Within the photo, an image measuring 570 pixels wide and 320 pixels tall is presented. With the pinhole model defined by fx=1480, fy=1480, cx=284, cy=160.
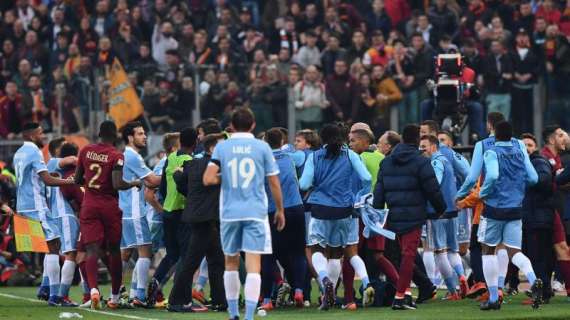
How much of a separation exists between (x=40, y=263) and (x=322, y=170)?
879 cm

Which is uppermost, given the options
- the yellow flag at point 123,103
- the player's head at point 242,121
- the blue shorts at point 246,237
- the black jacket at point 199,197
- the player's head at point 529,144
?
the yellow flag at point 123,103

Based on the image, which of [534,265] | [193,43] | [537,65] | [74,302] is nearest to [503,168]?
[534,265]

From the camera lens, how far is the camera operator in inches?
888

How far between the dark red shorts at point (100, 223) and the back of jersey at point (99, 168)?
5.0 inches

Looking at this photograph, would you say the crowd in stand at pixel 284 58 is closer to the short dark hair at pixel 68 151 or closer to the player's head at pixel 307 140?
the player's head at pixel 307 140

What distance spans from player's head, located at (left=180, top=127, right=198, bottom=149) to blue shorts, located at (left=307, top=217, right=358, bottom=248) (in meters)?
1.69

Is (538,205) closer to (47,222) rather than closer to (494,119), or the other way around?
(494,119)

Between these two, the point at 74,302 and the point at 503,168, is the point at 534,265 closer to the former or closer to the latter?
the point at 503,168

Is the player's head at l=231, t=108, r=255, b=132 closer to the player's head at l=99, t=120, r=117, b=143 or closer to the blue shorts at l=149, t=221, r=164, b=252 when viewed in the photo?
the player's head at l=99, t=120, r=117, b=143

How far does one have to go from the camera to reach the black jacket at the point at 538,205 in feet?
57.1

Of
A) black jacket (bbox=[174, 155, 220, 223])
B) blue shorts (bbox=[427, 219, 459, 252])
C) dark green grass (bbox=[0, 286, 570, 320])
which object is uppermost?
black jacket (bbox=[174, 155, 220, 223])

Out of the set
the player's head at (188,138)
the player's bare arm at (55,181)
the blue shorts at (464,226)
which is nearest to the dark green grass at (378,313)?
the player's bare arm at (55,181)

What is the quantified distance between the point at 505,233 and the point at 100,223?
4.66 m

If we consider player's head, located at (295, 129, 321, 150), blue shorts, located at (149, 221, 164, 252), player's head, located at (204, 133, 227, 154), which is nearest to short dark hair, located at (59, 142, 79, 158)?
blue shorts, located at (149, 221, 164, 252)
